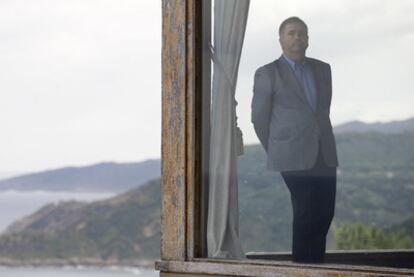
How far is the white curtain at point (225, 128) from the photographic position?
16.7ft

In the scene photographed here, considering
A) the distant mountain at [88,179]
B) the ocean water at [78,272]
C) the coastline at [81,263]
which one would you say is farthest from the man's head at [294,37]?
the distant mountain at [88,179]

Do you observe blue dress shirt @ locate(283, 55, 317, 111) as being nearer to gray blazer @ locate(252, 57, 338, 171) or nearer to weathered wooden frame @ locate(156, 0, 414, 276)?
gray blazer @ locate(252, 57, 338, 171)

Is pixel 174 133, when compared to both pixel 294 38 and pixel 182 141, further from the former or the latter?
pixel 294 38

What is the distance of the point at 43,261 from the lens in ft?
87.9

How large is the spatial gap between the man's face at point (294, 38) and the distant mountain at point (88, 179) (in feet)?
A: 75.6

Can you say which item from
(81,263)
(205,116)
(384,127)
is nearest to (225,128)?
(205,116)

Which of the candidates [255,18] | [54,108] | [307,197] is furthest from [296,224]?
[54,108]

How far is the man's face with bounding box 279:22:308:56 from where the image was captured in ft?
16.3

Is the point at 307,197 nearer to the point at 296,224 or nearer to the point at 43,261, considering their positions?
the point at 296,224

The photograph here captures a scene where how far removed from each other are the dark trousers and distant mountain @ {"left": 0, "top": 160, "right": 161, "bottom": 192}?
23.0m

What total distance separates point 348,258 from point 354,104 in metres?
0.63

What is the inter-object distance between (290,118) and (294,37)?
0.32m

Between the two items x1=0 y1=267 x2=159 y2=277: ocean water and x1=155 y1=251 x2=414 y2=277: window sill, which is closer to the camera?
x1=155 y1=251 x2=414 y2=277: window sill

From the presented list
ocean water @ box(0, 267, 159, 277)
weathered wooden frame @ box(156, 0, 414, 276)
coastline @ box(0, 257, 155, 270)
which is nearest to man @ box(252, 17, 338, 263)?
weathered wooden frame @ box(156, 0, 414, 276)
